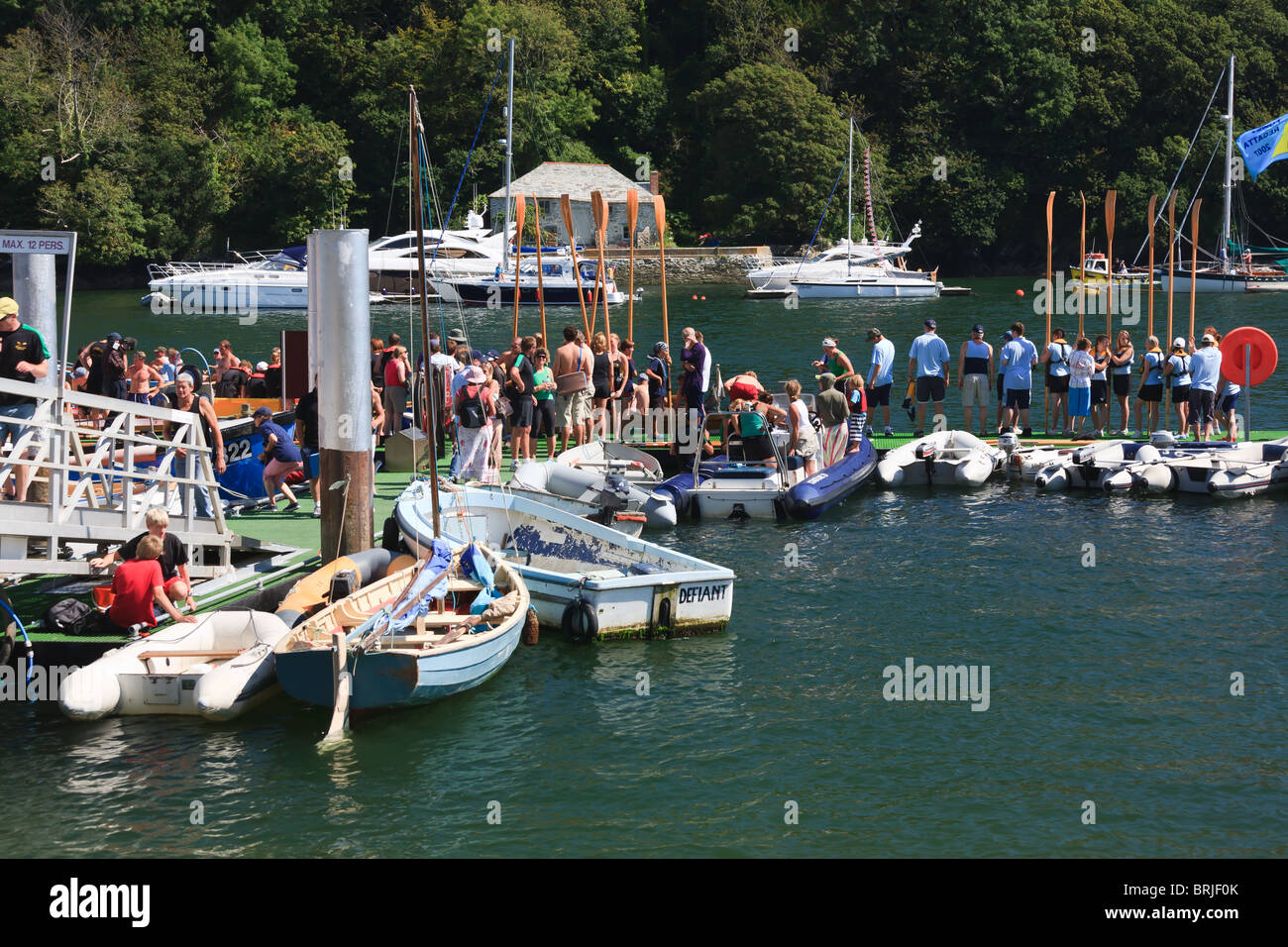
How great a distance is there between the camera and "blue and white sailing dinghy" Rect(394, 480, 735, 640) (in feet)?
49.8

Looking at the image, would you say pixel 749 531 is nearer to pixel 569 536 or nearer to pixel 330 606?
pixel 569 536

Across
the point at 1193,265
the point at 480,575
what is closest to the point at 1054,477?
the point at 480,575

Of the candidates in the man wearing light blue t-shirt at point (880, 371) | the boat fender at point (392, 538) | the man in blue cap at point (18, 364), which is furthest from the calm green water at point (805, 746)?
the man wearing light blue t-shirt at point (880, 371)

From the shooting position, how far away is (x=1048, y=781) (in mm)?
11984

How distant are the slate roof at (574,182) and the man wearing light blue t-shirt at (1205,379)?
49.2 meters

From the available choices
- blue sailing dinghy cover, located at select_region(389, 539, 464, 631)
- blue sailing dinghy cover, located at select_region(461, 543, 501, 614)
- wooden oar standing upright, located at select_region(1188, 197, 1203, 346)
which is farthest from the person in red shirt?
wooden oar standing upright, located at select_region(1188, 197, 1203, 346)

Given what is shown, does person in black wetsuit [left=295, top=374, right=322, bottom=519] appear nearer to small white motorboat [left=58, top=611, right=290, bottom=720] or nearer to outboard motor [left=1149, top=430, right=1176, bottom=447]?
small white motorboat [left=58, top=611, right=290, bottom=720]

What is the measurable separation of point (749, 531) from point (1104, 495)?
5783 mm

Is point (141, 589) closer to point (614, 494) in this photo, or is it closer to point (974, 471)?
point (614, 494)

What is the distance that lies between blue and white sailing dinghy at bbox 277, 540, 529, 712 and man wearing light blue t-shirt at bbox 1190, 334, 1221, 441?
40.6 feet

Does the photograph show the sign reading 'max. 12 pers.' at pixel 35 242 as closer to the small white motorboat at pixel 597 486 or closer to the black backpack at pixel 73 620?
the black backpack at pixel 73 620

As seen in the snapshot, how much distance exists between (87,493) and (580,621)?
209 inches

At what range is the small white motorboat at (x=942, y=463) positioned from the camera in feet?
74.0
